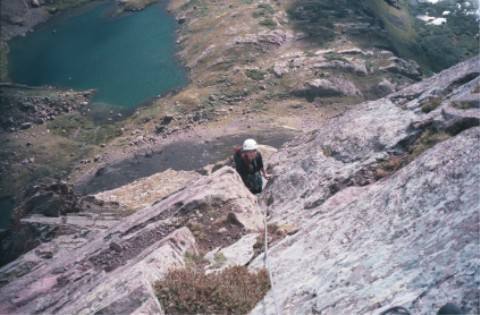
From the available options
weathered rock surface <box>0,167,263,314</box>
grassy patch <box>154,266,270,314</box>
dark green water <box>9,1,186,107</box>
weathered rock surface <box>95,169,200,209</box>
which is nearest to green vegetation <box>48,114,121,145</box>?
dark green water <box>9,1,186,107</box>

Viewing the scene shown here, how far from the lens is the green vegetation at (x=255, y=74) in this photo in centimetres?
8400

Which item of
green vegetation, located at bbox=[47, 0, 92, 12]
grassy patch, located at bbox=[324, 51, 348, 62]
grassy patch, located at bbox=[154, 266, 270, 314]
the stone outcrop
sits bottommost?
grassy patch, located at bbox=[324, 51, 348, 62]

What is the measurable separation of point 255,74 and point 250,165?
63909mm

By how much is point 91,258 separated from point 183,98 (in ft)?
201

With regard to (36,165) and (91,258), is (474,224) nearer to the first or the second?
(91,258)

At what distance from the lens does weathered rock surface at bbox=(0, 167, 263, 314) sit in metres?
16.0

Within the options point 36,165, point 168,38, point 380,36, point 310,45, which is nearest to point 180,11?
point 168,38

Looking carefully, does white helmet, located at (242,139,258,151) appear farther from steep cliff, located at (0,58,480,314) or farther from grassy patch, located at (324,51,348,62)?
grassy patch, located at (324,51,348,62)

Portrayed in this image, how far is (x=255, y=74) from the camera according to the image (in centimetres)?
8450

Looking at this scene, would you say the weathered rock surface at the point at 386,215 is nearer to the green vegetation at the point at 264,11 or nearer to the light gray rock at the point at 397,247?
the light gray rock at the point at 397,247

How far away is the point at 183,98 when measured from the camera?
3157 inches

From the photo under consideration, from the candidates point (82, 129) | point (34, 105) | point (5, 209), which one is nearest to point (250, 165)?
point (5, 209)

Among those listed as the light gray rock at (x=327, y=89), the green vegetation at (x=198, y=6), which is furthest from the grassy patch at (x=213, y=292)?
the green vegetation at (x=198, y=6)

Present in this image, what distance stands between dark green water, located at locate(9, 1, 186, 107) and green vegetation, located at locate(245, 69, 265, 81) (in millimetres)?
11474
